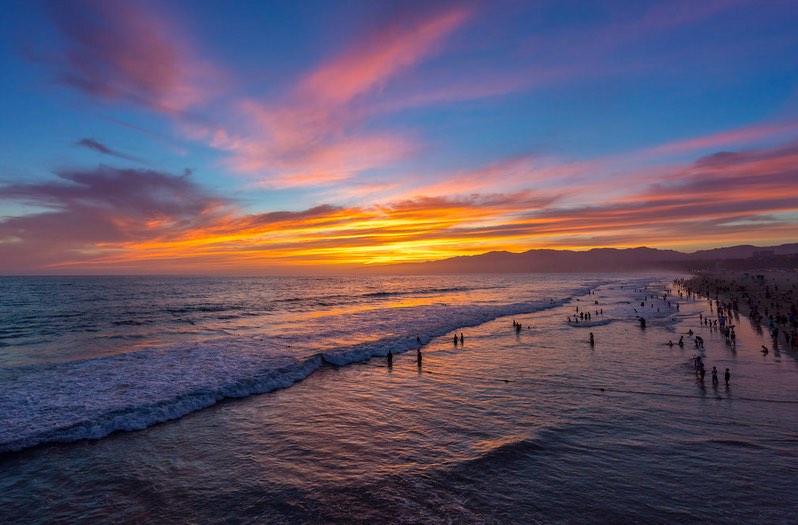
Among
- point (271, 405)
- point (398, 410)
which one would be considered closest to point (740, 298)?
point (398, 410)

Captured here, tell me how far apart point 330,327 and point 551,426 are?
1661 inches

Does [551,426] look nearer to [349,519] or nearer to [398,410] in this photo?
[398,410]

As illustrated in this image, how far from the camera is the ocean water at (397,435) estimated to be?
45.4 feet

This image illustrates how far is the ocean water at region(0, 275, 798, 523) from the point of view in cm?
1384

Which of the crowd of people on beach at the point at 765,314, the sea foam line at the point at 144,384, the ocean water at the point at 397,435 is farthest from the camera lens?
the crowd of people on beach at the point at 765,314

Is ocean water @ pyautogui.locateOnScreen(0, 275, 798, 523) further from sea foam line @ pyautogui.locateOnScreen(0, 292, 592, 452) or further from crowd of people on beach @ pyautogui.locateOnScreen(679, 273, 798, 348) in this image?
crowd of people on beach @ pyautogui.locateOnScreen(679, 273, 798, 348)

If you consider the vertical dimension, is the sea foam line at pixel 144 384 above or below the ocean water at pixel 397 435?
above

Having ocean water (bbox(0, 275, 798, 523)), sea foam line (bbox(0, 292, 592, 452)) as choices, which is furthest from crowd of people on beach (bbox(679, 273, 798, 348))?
sea foam line (bbox(0, 292, 592, 452))

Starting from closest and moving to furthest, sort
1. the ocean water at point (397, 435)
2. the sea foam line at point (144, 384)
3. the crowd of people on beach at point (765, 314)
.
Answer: the ocean water at point (397, 435)
the sea foam line at point (144, 384)
the crowd of people on beach at point (765, 314)

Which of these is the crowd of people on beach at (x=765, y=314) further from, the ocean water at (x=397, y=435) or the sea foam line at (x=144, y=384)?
the sea foam line at (x=144, y=384)

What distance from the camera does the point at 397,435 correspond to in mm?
19984

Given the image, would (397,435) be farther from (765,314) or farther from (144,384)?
(765,314)

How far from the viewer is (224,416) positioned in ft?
76.1

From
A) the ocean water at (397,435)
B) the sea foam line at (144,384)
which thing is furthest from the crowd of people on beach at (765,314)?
the sea foam line at (144,384)
